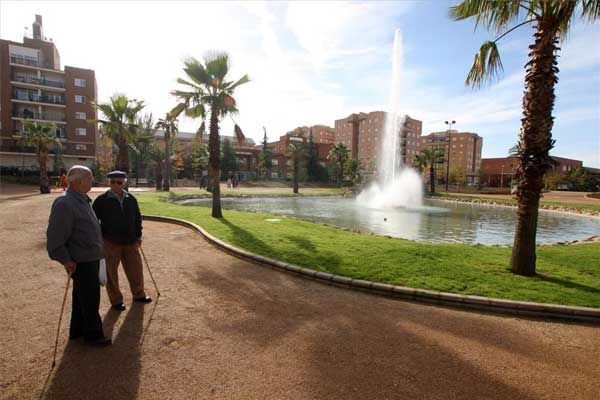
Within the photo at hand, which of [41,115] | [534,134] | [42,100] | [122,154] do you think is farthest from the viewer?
[41,115]

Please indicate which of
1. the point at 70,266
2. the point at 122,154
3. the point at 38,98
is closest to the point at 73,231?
the point at 70,266

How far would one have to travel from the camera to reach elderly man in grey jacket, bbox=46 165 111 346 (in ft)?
11.5

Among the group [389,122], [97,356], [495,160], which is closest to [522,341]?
[97,356]

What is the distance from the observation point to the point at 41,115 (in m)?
49.1

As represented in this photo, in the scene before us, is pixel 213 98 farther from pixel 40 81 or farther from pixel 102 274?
pixel 40 81

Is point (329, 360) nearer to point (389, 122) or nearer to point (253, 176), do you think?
point (389, 122)

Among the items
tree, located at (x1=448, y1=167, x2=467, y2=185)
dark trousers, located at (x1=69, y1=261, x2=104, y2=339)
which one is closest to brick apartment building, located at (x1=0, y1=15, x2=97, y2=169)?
dark trousers, located at (x1=69, y1=261, x2=104, y2=339)

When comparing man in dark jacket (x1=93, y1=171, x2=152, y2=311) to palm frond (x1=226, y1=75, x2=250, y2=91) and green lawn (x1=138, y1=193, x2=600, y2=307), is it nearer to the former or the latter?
green lawn (x1=138, y1=193, x2=600, y2=307)

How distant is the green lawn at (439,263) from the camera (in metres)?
5.75

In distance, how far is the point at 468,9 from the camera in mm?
6859

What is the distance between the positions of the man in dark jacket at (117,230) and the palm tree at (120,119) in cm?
1743

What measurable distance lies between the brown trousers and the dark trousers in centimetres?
96

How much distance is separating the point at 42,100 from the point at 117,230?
59793 millimetres

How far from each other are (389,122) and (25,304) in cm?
3177
